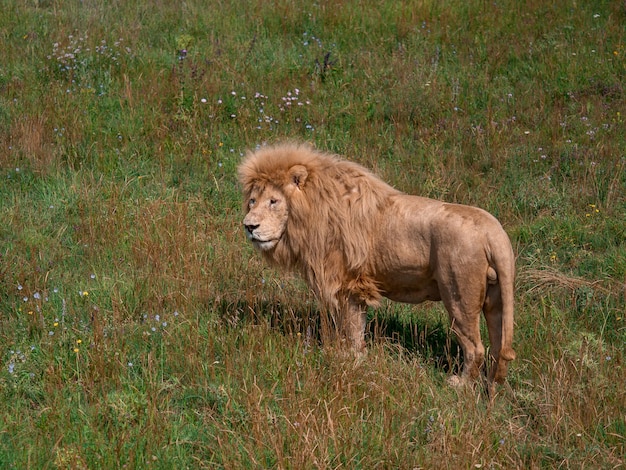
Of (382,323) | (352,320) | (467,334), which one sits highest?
(467,334)

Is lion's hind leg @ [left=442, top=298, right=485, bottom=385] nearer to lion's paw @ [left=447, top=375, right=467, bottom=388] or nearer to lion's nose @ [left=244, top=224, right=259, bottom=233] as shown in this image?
lion's paw @ [left=447, top=375, right=467, bottom=388]

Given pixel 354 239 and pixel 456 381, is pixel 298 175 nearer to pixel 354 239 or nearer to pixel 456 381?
pixel 354 239

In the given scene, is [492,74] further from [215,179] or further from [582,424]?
[582,424]

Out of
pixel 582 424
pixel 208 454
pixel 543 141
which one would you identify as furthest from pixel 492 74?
pixel 208 454

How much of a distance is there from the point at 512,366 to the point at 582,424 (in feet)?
3.16

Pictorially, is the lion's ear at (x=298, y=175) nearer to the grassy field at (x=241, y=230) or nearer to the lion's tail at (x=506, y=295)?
the grassy field at (x=241, y=230)

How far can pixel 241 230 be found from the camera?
7.77 m

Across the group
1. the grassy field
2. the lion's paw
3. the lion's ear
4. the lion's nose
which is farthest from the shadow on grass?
the lion's ear

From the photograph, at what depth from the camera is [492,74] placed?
33.6 feet

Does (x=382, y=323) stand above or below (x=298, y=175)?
below

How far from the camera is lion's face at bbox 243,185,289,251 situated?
588 cm

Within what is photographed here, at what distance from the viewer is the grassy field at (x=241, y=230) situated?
4.91m

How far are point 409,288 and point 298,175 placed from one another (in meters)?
1.05

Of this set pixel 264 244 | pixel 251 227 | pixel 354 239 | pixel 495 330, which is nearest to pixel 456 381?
pixel 495 330
